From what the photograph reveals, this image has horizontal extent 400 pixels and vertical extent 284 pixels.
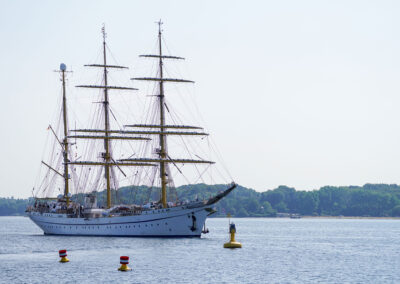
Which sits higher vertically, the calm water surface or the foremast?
the foremast

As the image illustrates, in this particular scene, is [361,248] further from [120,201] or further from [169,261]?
[120,201]

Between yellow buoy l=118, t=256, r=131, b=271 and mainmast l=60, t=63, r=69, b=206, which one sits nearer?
yellow buoy l=118, t=256, r=131, b=271

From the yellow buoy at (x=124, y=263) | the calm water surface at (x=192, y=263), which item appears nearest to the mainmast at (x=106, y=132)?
the calm water surface at (x=192, y=263)

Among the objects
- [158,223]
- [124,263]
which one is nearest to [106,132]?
[158,223]

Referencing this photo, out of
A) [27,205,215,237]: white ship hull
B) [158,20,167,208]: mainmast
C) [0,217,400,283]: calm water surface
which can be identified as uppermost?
[158,20,167,208]: mainmast

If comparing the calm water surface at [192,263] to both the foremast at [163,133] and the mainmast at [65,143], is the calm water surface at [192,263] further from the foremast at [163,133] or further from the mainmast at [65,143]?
the mainmast at [65,143]

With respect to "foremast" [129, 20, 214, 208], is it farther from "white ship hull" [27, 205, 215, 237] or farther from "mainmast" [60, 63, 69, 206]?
"mainmast" [60, 63, 69, 206]

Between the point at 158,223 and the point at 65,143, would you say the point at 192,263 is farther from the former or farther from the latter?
the point at 65,143

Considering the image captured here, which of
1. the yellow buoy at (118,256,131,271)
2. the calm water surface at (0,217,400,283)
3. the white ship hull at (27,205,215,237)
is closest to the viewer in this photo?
the calm water surface at (0,217,400,283)

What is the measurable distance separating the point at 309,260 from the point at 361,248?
68.3ft

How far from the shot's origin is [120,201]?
104500 millimetres

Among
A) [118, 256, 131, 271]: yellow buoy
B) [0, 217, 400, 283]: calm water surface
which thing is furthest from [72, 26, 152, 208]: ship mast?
[118, 256, 131, 271]: yellow buoy

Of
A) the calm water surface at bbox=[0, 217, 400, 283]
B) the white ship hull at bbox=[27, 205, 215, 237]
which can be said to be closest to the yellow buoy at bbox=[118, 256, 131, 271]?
the calm water surface at bbox=[0, 217, 400, 283]

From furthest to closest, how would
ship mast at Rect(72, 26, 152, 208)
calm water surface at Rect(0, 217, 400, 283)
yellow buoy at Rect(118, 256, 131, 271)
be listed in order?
ship mast at Rect(72, 26, 152, 208)
yellow buoy at Rect(118, 256, 131, 271)
calm water surface at Rect(0, 217, 400, 283)
